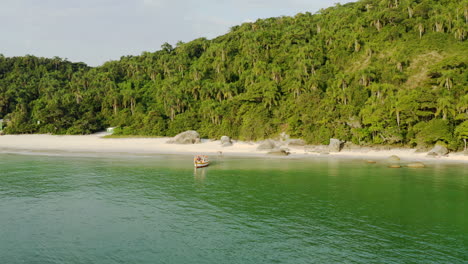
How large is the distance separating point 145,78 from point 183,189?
349 ft

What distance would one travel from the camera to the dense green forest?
6519 cm

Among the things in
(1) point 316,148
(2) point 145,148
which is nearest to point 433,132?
(1) point 316,148

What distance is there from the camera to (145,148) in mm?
77000

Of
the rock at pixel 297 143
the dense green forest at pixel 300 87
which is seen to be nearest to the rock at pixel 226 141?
the dense green forest at pixel 300 87

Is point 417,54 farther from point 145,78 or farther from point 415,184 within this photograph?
point 145,78

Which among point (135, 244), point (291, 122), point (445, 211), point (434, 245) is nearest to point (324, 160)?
point (291, 122)

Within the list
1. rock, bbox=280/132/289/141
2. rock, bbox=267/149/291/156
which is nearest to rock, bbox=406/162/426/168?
rock, bbox=267/149/291/156

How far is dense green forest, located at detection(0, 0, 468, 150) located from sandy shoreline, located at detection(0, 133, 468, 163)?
367 cm

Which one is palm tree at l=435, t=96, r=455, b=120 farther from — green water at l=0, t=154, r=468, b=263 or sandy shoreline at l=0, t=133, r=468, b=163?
green water at l=0, t=154, r=468, b=263

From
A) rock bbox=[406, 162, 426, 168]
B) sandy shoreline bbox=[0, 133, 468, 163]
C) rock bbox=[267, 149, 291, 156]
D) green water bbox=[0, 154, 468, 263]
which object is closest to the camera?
green water bbox=[0, 154, 468, 263]

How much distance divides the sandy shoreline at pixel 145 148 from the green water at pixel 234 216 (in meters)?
15.3

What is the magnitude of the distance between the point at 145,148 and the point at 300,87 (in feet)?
146

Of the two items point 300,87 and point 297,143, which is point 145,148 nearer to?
point 297,143

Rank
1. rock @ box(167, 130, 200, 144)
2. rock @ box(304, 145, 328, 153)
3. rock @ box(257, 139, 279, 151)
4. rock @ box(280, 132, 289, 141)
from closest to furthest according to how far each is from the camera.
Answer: rock @ box(304, 145, 328, 153), rock @ box(257, 139, 279, 151), rock @ box(280, 132, 289, 141), rock @ box(167, 130, 200, 144)
